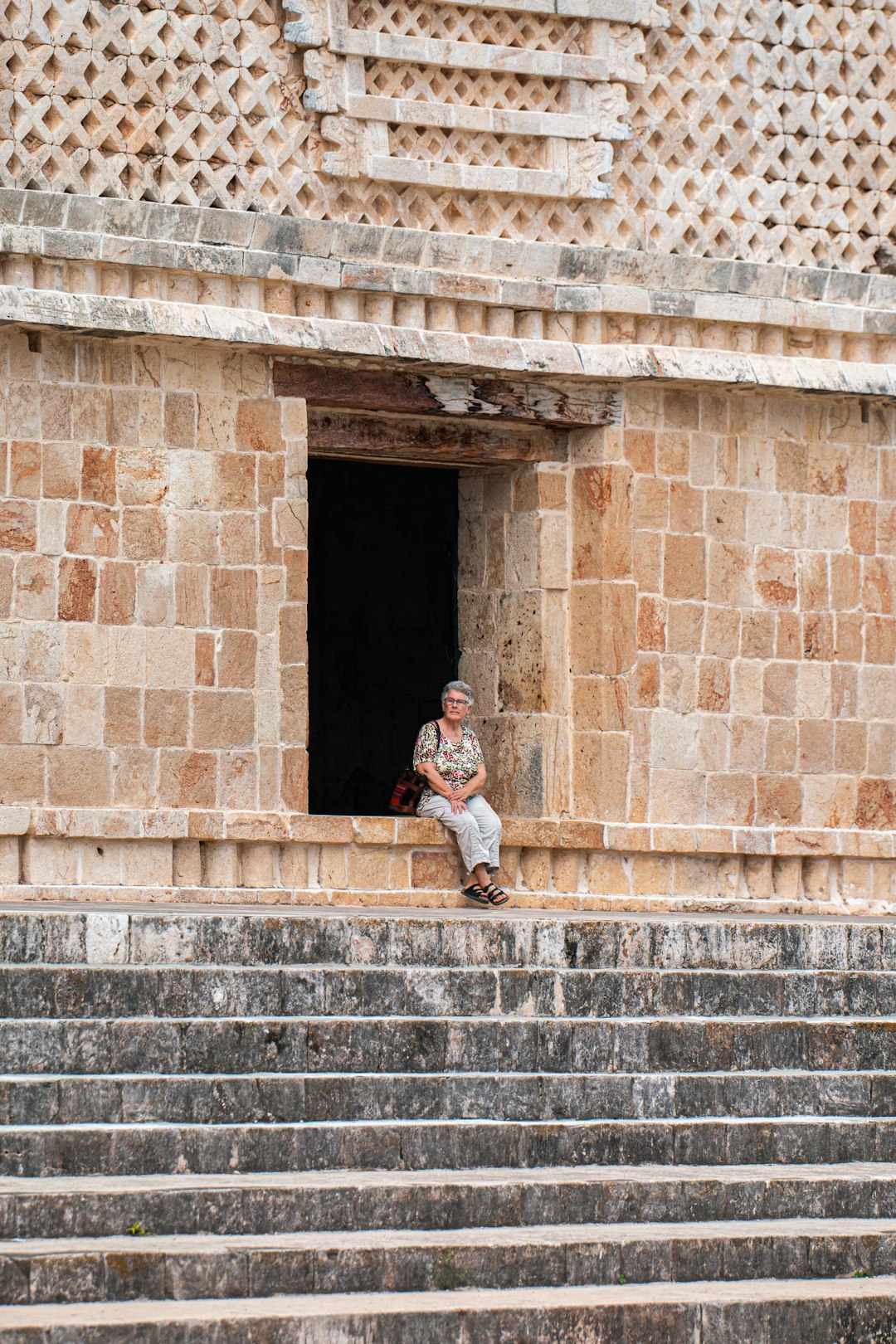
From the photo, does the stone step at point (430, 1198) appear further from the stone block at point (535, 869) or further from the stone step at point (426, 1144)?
the stone block at point (535, 869)

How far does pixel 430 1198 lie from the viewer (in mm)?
6859

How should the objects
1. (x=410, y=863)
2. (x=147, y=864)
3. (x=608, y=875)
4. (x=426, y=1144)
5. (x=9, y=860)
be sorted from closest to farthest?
(x=426, y=1144) → (x=9, y=860) → (x=147, y=864) → (x=410, y=863) → (x=608, y=875)

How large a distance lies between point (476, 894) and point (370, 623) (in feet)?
13.9

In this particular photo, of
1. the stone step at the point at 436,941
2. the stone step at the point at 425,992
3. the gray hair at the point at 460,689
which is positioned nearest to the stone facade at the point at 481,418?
the gray hair at the point at 460,689

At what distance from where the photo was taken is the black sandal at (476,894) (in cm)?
1162

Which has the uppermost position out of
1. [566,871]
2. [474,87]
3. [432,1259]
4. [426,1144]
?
[474,87]

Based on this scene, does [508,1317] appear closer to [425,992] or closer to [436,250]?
[425,992]

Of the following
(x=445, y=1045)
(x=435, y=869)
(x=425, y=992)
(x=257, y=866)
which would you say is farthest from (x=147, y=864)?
(x=445, y=1045)

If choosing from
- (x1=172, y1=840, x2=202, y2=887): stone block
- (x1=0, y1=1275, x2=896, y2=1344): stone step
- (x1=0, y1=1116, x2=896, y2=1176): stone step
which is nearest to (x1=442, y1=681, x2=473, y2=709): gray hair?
(x1=172, y1=840, x2=202, y2=887): stone block

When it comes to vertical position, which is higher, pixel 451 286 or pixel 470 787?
pixel 451 286

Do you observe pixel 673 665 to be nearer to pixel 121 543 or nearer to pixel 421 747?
pixel 421 747

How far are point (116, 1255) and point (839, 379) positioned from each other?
7.74 metres

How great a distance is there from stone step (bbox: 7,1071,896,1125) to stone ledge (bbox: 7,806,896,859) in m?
3.52

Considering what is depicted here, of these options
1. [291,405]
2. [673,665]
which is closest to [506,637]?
[673,665]
